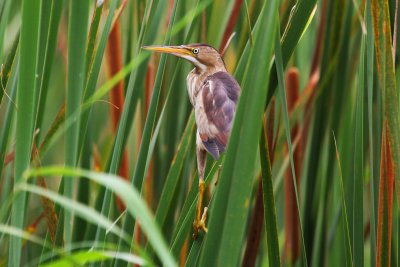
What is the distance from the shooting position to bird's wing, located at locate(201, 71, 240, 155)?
162cm

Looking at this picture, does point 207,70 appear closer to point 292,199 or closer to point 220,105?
point 220,105

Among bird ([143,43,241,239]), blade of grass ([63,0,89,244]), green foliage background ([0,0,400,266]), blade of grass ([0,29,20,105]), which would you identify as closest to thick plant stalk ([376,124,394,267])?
green foliage background ([0,0,400,266])

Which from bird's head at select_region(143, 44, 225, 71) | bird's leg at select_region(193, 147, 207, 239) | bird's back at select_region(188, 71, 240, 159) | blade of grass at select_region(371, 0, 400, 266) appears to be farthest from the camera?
bird's head at select_region(143, 44, 225, 71)

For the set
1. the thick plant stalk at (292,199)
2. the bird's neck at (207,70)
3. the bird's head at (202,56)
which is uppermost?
the bird's head at (202,56)

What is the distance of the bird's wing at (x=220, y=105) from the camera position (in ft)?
5.32

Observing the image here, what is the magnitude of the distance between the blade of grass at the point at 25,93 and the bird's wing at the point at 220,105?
21.2 inches

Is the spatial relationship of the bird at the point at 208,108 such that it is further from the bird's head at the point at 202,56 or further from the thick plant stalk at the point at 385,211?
the thick plant stalk at the point at 385,211

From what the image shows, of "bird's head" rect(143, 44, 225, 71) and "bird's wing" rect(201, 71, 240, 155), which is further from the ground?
"bird's head" rect(143, 44, 225, 71)

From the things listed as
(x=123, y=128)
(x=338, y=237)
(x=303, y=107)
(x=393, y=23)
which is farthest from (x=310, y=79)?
(x=123, y=128)

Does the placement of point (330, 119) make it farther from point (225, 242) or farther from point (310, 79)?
point (225, 242)

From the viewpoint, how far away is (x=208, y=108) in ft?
5.47

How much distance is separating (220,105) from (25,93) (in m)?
0.63

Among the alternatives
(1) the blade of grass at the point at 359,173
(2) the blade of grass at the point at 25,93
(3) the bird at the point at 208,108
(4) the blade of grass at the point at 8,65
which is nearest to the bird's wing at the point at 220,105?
(3) the bird at the point at 208,108

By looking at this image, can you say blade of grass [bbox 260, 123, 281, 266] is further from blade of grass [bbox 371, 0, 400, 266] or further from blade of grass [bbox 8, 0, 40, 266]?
blade of grass [bbox 8, 0, 40, 266]
